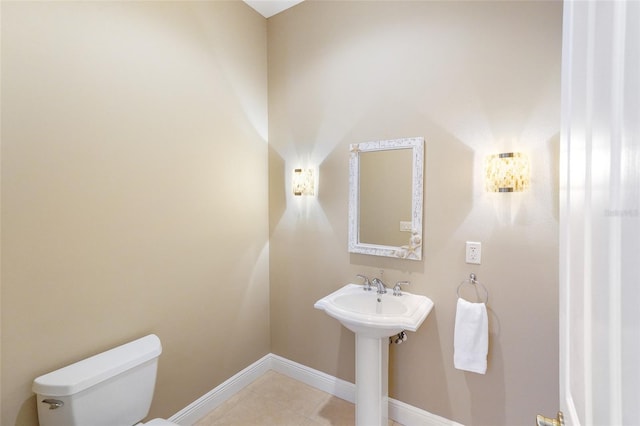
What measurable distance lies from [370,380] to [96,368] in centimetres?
142

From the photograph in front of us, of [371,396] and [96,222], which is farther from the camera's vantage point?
[371,396]

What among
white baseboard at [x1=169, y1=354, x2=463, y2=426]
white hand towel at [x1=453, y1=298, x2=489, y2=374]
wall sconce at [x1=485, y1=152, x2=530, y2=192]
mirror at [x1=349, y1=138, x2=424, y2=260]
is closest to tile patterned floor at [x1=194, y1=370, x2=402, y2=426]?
white baseboard at [x1=169, y1=354, x2=463, y2=426]

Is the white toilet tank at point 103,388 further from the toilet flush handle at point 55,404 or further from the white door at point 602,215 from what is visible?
the white door at point 602,215

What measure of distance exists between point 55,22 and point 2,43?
0.24m

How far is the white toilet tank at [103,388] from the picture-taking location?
48.9 inches

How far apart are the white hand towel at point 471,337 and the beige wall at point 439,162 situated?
0.10m

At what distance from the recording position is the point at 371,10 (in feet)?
6.61

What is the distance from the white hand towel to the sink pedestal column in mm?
427

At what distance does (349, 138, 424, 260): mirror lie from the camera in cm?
188

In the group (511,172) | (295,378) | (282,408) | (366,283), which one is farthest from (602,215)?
(295,378)

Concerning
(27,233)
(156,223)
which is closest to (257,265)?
(156,223)

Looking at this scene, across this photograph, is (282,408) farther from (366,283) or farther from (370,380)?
(366,283)

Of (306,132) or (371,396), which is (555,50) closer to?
(306,132)

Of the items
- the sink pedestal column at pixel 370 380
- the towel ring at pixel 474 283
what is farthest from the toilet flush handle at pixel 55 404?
the towel ring at pixel 474 283
